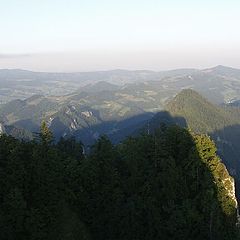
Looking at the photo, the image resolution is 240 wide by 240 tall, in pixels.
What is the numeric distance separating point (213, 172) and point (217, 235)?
1008 centimetres

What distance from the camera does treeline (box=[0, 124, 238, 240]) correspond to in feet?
181

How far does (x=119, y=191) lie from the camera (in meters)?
68.5

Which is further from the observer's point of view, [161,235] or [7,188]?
[161,235]

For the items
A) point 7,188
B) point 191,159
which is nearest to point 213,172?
point 191,159

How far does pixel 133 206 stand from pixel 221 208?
16.1 meters

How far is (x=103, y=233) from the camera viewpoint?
6706 cm

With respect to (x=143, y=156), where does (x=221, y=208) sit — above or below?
below

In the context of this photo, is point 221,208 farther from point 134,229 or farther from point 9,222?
point 9,222

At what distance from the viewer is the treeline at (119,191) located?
2175 inches

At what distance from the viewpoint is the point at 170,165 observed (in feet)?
238

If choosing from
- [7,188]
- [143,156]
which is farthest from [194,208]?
[7,188]

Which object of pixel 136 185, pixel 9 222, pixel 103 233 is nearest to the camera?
pixel 9 222

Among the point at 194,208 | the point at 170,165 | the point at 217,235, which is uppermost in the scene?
the point at 170,165

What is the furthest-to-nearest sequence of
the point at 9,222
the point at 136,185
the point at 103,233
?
1. the point at 136,185
2. the point at 103,233
3. the point at 9,222
